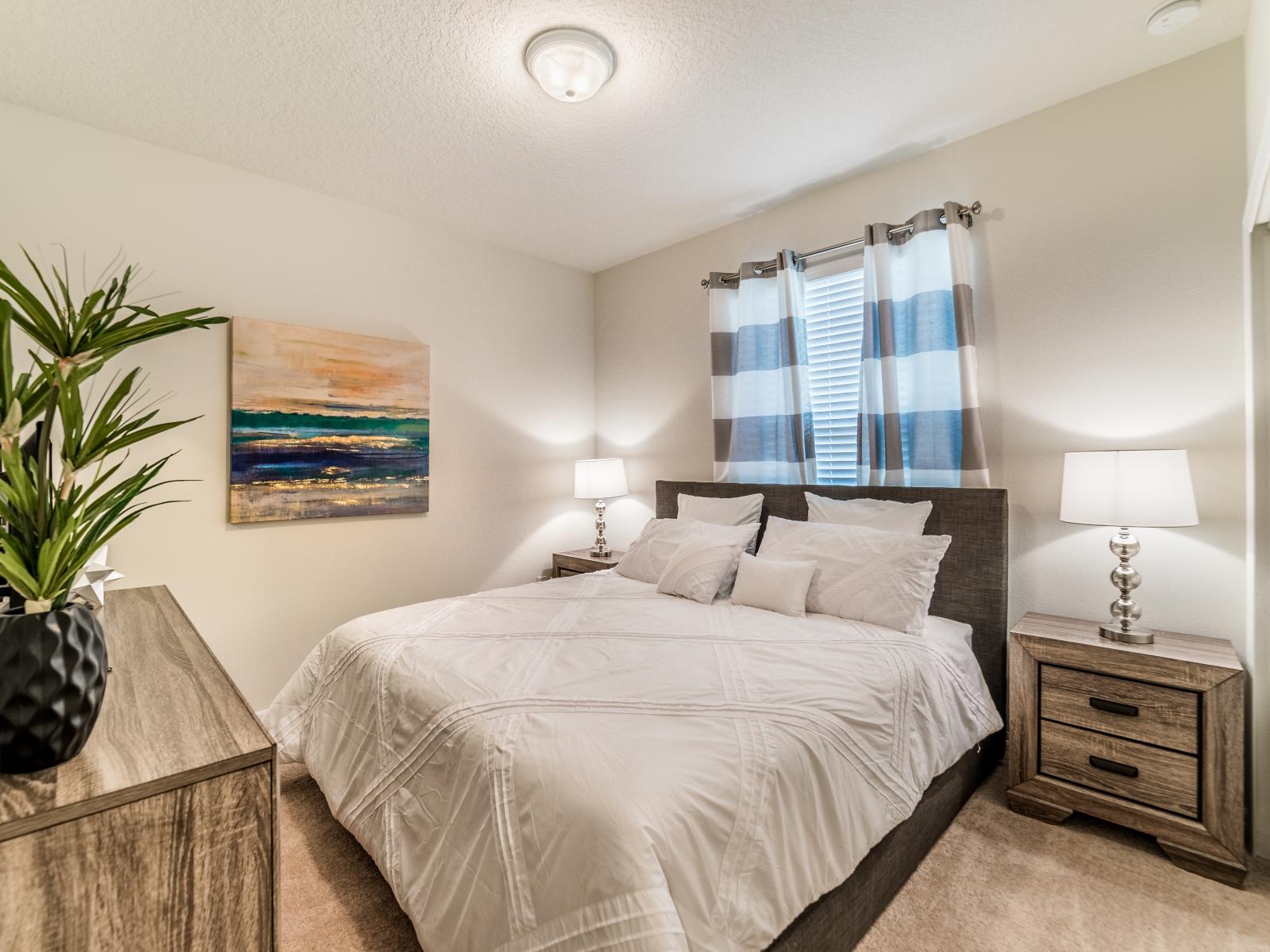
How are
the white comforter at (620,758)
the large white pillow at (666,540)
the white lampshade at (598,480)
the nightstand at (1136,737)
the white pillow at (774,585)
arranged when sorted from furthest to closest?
the white lampshade at (598,480) < the large white pillow at (666,540) < the white pillow at (774,585) < the nightstand at (1136,737) < the white comforter at (620,758)

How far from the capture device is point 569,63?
213cm

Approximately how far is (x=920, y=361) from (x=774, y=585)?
4.07 ft

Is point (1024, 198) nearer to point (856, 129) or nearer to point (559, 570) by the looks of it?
point (856, 129)

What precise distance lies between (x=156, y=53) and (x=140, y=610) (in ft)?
6.37

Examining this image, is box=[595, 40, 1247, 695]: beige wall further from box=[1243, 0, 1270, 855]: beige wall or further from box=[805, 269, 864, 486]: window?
box=[805, 269, 864, 486]: window

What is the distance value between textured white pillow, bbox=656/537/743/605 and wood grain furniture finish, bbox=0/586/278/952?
1954mm

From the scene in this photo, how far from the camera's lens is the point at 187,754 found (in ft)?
2.72

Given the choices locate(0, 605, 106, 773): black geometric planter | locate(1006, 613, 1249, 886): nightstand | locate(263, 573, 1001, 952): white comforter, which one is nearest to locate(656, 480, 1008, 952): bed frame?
locate(263, 573, 1001, 952): white comforter

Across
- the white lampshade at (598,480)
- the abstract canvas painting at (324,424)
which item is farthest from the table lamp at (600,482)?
the abstract canvas painting at (324,424)

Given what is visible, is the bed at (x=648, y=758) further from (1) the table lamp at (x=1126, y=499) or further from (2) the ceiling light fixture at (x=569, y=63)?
(2) the ceiling light fixture at (x=569, y=63)

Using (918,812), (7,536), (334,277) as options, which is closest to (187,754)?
(7,536)

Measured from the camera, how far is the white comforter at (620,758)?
1118mm

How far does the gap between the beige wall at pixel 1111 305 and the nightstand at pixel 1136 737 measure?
29cm

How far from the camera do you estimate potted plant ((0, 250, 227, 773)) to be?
0.76 metres
